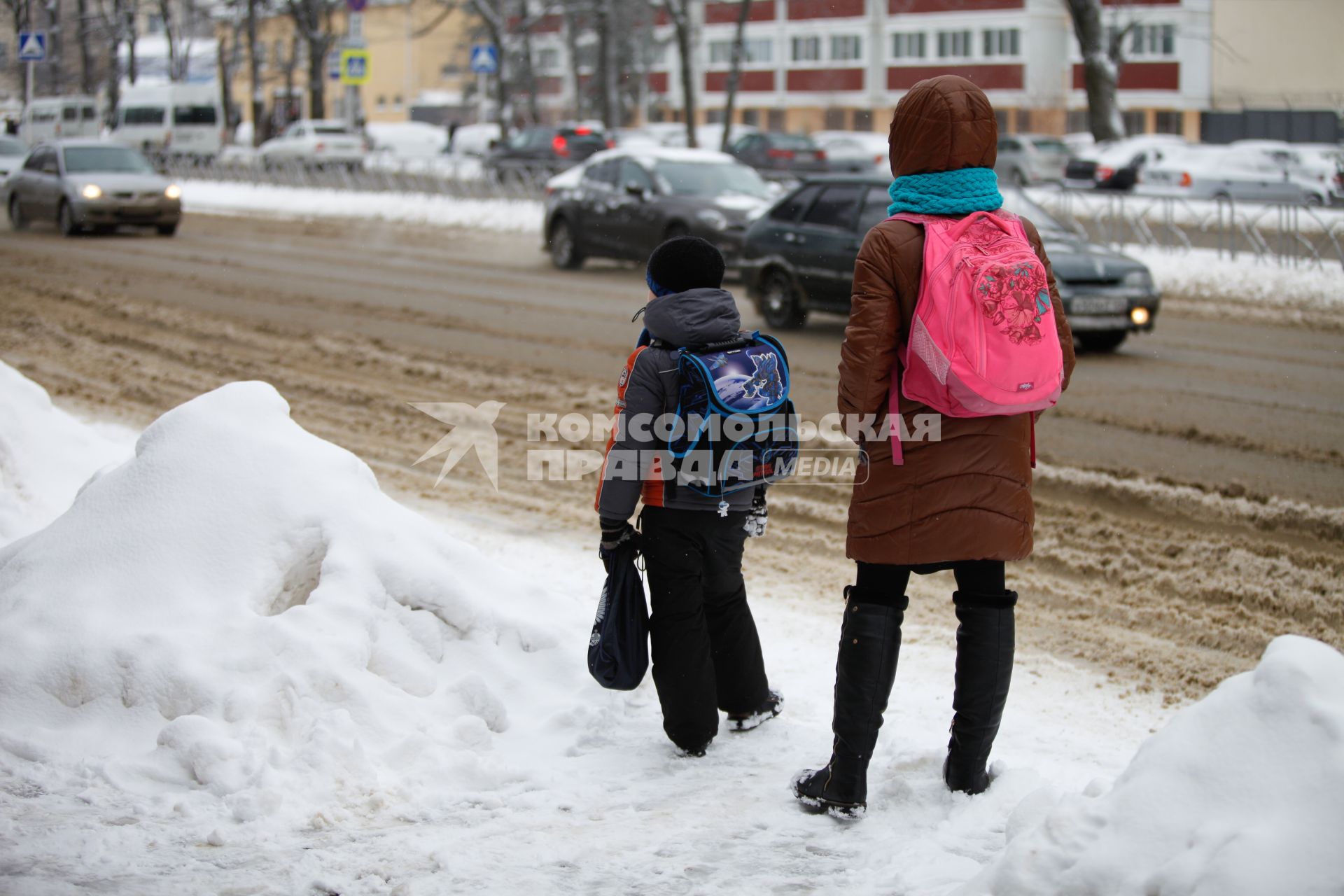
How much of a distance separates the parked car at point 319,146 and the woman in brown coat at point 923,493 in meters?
40.0

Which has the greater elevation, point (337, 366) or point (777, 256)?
point (777, 256)

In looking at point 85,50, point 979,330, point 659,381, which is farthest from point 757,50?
point 979,330

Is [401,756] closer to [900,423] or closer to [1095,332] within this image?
[900,423]

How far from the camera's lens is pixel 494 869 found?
3453 millimetres

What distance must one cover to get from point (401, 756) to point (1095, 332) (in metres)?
10.2

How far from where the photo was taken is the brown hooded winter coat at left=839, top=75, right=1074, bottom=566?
3527 mm

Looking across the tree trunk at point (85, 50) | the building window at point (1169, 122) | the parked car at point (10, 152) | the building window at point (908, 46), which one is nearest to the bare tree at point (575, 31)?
the building window at point (908, 46)

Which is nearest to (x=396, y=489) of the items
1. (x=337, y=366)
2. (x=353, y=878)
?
(x=337, y=366)

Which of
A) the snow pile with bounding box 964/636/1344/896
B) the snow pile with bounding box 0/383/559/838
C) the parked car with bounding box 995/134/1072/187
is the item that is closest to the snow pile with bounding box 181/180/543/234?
the parked car with bounding box 995/134/1072/187

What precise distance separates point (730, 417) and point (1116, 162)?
28.6 meters

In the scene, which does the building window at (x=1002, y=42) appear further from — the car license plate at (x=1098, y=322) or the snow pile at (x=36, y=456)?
the snow pile at (x=36, y=456)

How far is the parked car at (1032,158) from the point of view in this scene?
3919 centimetres

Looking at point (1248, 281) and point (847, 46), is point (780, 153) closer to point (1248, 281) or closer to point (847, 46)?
point (1248, 281)

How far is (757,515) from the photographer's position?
425 cm
